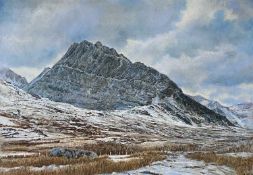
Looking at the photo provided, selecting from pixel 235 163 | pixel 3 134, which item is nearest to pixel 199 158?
pixel 235 163

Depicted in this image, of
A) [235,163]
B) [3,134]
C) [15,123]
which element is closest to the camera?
[235,163]

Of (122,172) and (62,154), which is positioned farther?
(62,154)

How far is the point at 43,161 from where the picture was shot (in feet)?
94.6

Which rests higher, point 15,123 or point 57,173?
point 15,123

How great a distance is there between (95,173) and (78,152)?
762 inches

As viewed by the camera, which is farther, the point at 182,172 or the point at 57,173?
the point at 182,172

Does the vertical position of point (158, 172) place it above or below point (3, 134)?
below

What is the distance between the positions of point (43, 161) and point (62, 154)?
32.5ft

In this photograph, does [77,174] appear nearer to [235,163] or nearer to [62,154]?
[235,163]

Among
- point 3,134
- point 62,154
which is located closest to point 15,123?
point 3,134

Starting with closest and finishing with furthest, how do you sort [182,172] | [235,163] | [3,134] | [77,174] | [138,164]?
[77,174] < [182,172] < [138,164] < [235,163] < [3,134]

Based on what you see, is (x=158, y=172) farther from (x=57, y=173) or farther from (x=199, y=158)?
(x=199, y=158)

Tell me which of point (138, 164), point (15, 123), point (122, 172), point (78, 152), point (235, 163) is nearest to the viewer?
point (122, 172)

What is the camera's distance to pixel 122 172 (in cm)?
2039
